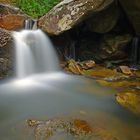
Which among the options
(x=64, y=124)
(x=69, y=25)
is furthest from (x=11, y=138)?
(x=69, y=25)

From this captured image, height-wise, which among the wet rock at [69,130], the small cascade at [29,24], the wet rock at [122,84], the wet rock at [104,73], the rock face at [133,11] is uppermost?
the rock face at [133,11]

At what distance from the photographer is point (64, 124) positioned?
5082 millimetres

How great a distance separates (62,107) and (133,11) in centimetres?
441

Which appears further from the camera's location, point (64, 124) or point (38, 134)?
point (64, 124)

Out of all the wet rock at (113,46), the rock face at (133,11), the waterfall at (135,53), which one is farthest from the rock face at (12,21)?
the waterfall at (135,53)

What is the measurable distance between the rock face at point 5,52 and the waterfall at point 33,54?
32 cm

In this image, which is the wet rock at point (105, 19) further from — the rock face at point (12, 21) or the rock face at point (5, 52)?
the rock face at point (5, 52)

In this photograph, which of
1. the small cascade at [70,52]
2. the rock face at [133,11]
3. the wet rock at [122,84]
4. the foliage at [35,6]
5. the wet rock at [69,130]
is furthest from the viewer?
the foliage at [35,6]

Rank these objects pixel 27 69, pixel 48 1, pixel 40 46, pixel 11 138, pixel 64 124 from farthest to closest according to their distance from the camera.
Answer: pixel 48 1
pixel 40 46
pixel 27 69
pixel 64 124
pixel 11 138

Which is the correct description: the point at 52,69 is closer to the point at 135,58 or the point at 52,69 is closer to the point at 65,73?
the point at 65,73

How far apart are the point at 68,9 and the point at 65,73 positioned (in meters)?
1.98

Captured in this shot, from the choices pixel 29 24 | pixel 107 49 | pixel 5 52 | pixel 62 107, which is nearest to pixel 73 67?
pixel 107 49

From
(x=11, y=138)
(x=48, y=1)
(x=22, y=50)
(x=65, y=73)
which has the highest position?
(x=48, y=1)

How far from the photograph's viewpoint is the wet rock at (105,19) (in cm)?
942
